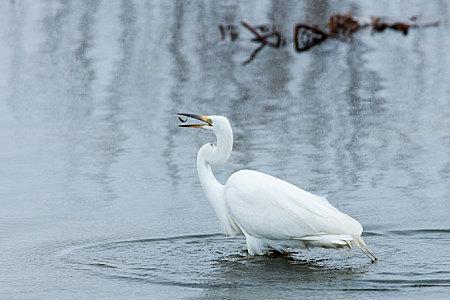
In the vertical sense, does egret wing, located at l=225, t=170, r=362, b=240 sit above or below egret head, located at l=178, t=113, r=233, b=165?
below

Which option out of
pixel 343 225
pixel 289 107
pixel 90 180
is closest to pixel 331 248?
pixel 343 225

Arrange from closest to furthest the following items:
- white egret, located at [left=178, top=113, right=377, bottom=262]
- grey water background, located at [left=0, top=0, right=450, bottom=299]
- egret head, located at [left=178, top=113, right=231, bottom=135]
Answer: grey water background, located at [left=0, top=0, right=450, bottom=299], white egret, located at [left=178, top=113, right=377, bottom=262], egret head, located at [left=178, top=113, right=231, bottom=135]

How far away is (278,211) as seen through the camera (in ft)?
29.4

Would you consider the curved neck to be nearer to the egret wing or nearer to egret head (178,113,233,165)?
egret head (178,113,233,165)

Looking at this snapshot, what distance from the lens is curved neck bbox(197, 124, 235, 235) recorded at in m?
9.38

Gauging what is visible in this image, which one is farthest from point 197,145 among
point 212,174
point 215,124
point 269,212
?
point 269,212

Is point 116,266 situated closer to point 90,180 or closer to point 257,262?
point 257,262

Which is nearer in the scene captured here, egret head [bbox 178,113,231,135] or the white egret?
the white egret

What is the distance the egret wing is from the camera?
8.75 meters

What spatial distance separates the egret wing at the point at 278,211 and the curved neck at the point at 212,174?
11cm

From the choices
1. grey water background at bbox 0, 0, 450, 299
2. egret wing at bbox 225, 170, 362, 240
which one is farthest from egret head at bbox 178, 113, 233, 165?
grey water background at bbox 0, 0, 450, 299

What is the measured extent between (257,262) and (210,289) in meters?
0.87

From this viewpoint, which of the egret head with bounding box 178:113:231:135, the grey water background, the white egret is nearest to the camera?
the grey water background

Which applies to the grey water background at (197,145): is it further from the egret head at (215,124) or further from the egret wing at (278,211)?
→ the egret head at (215,124)
